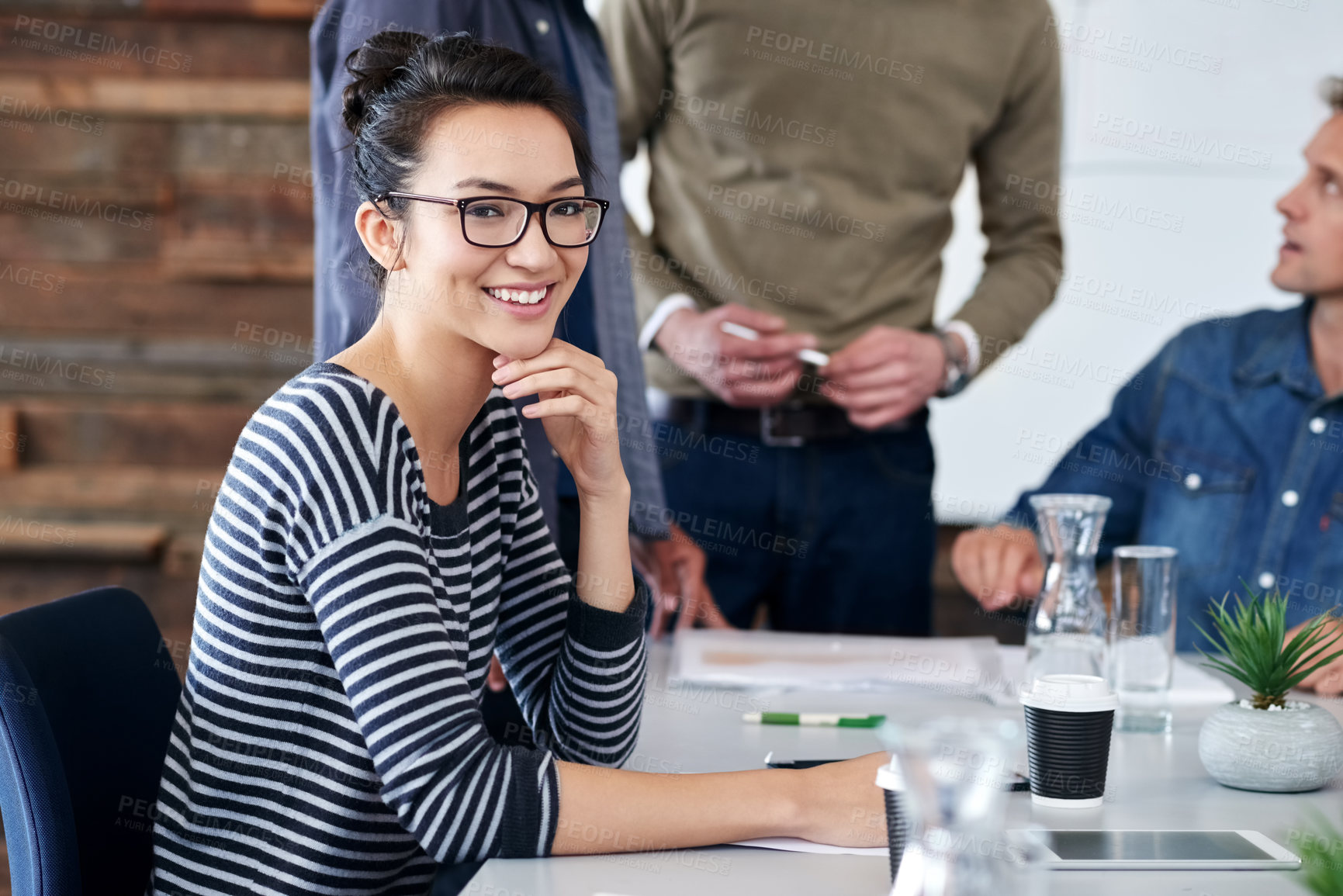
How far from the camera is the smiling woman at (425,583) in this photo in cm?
95

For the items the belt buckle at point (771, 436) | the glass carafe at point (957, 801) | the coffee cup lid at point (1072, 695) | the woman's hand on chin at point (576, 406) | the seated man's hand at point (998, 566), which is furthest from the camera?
the belt buckle at point (771, 436)

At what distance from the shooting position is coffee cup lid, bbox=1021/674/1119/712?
1.01 m

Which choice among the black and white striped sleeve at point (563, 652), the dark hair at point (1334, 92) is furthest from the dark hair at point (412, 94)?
the dark hair at point (1334, 92)

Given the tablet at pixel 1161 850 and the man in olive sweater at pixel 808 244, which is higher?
the man in olive sweater at pixel 808 244

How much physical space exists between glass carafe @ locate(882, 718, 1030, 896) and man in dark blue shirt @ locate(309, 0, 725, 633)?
3.17ft

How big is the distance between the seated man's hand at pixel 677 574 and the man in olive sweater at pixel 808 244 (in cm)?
25

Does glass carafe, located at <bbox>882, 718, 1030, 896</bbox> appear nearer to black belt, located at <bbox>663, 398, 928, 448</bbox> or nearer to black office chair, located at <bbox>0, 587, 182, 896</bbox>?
black office chair, located at <bbox>0, 587, 182, 896</bbox>

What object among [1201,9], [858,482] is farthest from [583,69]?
[1201,9]

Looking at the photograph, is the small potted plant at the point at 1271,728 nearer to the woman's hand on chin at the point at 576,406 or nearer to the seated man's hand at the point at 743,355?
the woman's hand on chin at the point at 576,406

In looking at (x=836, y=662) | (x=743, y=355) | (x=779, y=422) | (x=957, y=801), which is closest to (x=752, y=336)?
(x=743, y=355)

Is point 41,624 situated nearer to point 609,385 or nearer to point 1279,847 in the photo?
point 609,385

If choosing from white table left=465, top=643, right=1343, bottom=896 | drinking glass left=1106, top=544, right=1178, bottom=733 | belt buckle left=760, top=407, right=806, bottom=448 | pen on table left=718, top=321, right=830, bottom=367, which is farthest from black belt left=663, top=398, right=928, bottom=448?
drinking glass left=1106, top=544, right=1178, bottom=733

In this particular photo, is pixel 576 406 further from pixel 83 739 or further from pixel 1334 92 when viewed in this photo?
pixel 1334 92

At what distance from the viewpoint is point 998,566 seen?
173 cm
